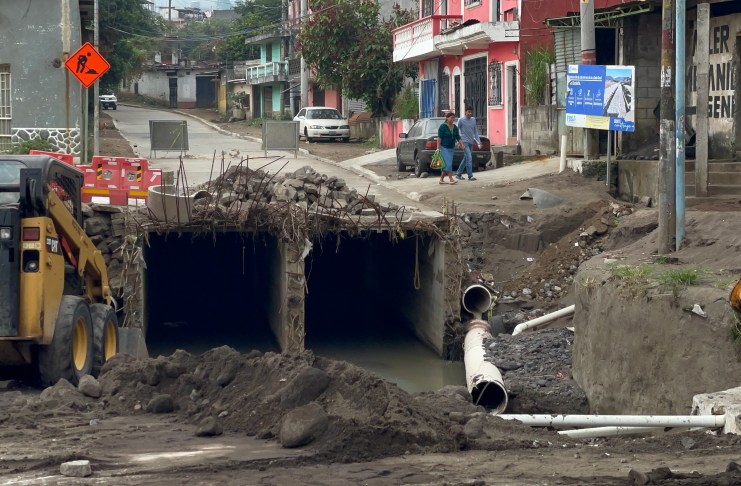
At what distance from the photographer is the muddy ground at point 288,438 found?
7.68 m

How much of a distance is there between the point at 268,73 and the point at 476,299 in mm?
50494

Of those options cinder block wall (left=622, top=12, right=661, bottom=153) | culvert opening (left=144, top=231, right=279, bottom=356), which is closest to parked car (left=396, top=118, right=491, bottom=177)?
culvert opening (left=144, top=231, right=279, bottom=356)

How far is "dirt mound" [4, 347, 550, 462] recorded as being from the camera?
8.40m

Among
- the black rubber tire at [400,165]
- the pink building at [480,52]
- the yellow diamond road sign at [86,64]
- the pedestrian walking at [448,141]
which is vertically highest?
the pink building at [480,52]

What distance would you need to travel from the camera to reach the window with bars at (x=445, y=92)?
3972 cm

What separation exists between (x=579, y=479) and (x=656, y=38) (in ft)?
56.6

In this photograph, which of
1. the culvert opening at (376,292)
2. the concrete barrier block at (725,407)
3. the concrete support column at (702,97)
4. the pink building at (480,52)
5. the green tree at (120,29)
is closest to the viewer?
the concrete barrier block at (725,407)

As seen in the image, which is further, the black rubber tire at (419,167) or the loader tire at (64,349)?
the black rubber tire at (419,167)

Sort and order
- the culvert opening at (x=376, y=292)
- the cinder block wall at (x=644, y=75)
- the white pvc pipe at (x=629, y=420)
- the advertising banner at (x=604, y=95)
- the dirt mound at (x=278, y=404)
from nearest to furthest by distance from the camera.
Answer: the dirt mound at (x=278, y=404) < the white pvc pipe at (x=629, y=420) < the advertising banner at (x=604, y=95) < the culvert opening at (x=376, y=292) < the cinder block wall at (x=644, y=75)

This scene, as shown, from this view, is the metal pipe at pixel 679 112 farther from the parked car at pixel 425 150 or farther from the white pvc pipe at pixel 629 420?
the parked car at pixel 425 150

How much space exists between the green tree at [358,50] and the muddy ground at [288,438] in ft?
113

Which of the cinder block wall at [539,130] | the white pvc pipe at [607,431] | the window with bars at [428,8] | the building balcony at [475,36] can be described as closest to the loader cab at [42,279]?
the white pvc pipe at [607,431]

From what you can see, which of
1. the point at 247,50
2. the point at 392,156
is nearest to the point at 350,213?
the point at 392,156

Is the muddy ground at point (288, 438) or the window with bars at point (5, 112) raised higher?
the window with bars at point (5, 112)
